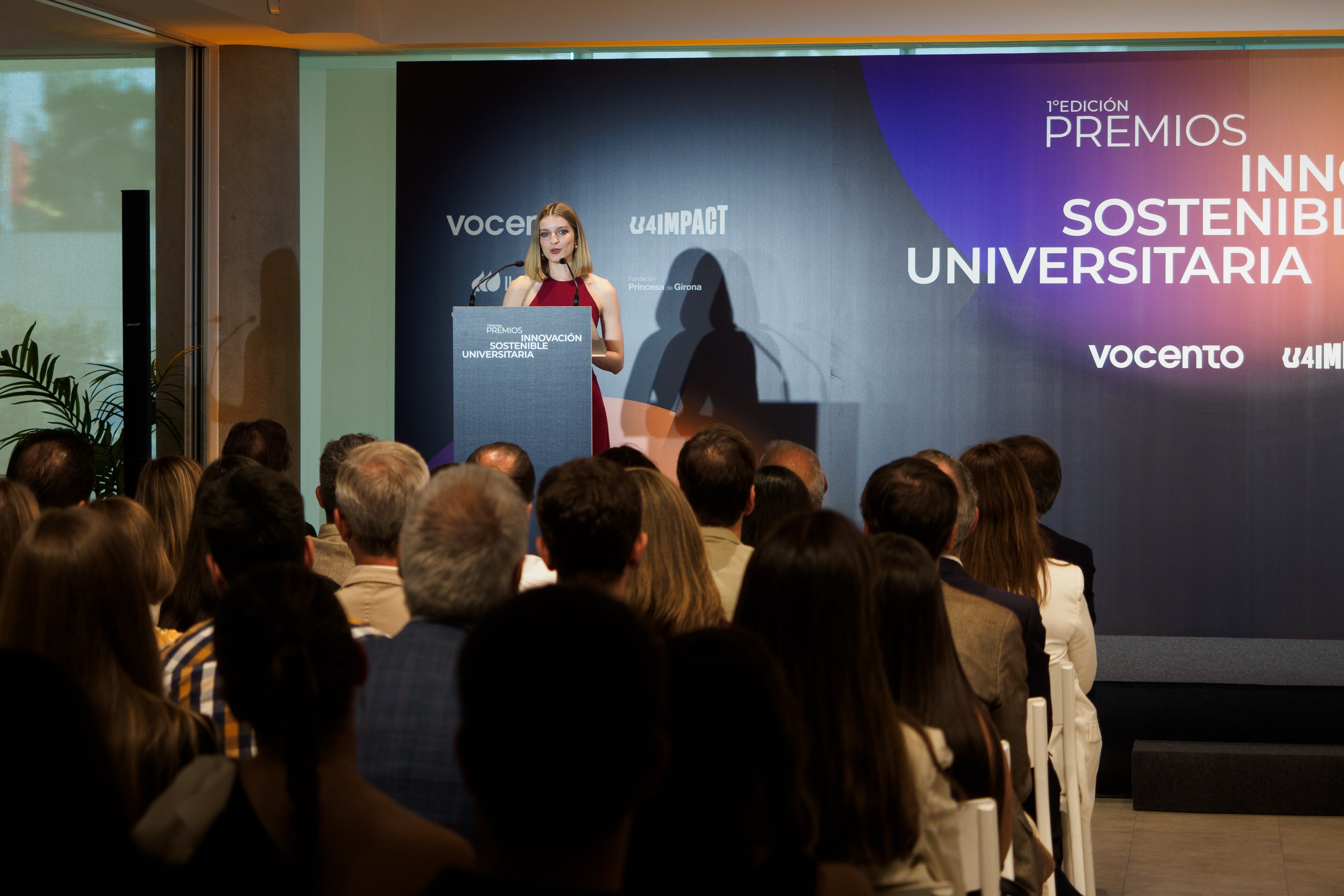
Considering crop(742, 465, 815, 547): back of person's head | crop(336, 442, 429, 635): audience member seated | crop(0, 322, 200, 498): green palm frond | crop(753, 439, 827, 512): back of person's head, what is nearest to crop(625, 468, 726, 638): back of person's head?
crop(336, 442, 429, 635): audience member seated

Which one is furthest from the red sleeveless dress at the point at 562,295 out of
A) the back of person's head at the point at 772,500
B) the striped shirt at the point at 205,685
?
the striped shirt at the point at 205,685

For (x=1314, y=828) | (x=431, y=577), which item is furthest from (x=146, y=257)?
(x=1314, y=828)

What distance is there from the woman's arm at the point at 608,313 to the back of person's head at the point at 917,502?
3598mm

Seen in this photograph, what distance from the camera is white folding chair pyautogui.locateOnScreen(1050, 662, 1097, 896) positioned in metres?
3.36

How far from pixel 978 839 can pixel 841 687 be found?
463 mm

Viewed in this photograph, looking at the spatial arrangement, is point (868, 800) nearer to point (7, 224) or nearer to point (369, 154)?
point (7, 224)

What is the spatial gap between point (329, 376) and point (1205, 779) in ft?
16.9

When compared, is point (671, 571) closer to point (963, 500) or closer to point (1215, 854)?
point (963, 500)

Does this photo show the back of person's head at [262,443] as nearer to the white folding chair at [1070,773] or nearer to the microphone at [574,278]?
the microphone at [574,278]

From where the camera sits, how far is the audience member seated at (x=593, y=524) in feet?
7.95

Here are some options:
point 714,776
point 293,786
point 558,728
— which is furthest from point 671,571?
point 558,728

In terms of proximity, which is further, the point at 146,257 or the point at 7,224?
the point at 7,224

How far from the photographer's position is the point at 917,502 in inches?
112

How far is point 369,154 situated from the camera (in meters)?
7.64
